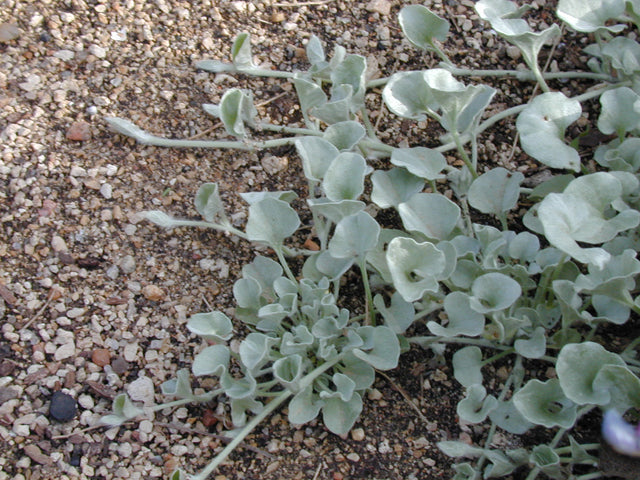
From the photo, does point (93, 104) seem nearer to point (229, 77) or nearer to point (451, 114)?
point (229, 77)

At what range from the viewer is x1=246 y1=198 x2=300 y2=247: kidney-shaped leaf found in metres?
1.58

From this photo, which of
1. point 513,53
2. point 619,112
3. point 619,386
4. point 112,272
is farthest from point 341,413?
point 513,53

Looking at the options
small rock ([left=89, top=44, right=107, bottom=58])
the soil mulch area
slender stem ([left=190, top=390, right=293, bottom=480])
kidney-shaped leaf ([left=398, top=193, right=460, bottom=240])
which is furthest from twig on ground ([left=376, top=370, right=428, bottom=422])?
small rock ([left=89, top=44, right=107, bottom=58])

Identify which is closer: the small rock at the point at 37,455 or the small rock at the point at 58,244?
the small rock at the point at 37,455

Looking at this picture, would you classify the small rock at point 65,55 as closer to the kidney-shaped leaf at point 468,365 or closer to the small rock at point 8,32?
the small rock at point 8,32

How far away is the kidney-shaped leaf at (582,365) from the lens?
4.35ft

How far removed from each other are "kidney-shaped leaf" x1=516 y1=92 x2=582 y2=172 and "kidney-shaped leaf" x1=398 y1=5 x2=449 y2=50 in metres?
0.37

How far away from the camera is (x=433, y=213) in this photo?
5.22 ft

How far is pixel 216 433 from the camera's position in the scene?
1.58 metres

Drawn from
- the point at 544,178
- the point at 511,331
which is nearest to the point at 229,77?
the point at 544,178

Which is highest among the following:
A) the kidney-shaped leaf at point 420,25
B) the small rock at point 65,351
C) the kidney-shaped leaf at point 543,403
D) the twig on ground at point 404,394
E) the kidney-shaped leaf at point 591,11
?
the kidney-shaped leaf at point 591,11

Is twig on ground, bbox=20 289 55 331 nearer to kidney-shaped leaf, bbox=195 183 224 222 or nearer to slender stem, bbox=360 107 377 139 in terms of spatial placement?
kidney-shaped leaf, bbox=195 183 224 222

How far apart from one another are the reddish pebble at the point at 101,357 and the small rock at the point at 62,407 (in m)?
0.09

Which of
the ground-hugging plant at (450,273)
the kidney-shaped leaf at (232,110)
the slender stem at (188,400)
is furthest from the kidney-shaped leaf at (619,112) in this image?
the slender stem at (188,400)
